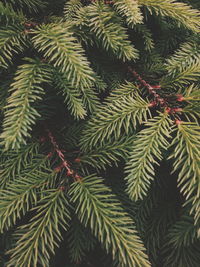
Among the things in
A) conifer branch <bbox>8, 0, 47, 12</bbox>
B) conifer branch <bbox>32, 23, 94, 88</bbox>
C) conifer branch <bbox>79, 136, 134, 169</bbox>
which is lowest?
conifer branch <bbox>79, 136, 134, 169</bbox>

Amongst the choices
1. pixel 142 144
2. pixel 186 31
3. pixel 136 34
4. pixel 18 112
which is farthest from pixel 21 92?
pixel 186 31

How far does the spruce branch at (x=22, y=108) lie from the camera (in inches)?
21.2

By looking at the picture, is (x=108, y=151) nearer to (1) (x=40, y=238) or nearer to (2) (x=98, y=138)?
(2) (x=98, y=138)

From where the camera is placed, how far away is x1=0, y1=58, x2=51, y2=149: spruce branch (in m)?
0.54

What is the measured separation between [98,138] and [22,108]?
19 centimetres

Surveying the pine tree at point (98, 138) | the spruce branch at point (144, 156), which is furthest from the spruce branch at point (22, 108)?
the spruce branch at point (144, 156)

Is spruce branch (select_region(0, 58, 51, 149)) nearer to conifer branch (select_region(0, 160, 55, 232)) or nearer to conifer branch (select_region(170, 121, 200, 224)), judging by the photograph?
conifer branch (select_region(0, 160, 55, 232))

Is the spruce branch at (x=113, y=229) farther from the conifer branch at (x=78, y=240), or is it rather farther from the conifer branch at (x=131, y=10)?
the conifer branch at (x=131, y=10)

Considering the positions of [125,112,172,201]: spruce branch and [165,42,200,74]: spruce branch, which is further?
[165,42,200,74]: spruce branch

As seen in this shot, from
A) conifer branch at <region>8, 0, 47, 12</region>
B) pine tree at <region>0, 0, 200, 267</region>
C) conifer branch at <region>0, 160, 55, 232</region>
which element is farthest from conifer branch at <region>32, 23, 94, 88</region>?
conifer branch at <region>0, 160, 55, 232</region>

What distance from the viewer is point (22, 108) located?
58cm

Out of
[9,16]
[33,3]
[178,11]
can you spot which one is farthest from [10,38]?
[178,11]

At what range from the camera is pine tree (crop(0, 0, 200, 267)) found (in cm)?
58

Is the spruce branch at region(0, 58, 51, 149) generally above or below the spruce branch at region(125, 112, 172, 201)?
above
